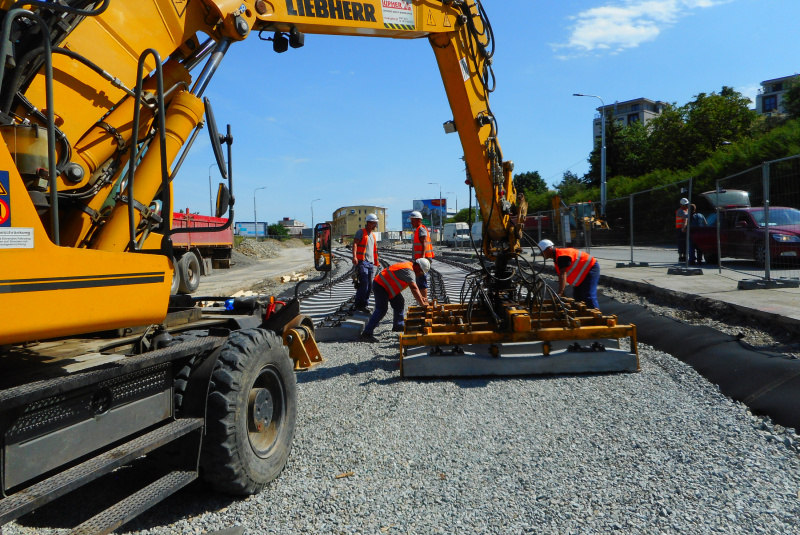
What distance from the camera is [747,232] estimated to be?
11594 mm

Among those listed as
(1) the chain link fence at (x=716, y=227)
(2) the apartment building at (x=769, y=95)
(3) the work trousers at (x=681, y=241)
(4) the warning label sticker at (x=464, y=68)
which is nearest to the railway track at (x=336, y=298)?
(4) the warning label sticker at (x=464, y=68)

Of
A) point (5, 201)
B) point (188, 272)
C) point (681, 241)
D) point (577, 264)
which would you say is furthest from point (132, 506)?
point (681, 241)

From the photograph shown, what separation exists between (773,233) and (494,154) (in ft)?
19.6

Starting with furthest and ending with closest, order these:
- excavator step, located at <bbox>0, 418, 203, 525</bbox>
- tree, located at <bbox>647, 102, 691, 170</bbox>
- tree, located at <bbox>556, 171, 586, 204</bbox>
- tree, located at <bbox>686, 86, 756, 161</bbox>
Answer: tree, located at <bbox>556, 171, 586, 204</bbox> < tree, located at <bbox>647, 102, 691, 170</bbox> < tree, located at <bbox>686, 86, 756, 161</bbox> < excavator step, located at <bbox>0, 418, 203, 525</bbox>

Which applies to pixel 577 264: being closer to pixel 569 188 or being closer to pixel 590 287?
pixel 590 287

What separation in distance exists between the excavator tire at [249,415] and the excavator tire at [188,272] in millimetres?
1727

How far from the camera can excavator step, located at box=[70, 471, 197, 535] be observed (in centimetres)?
235

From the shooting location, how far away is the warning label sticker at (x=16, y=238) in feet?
7.05

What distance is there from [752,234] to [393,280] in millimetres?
7946

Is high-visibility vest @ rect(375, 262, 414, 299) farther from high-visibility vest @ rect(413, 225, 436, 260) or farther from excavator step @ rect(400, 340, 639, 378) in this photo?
high-visibility vest @ rect(413, 225, 436, 260)

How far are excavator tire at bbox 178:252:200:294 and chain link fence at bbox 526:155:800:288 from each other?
7557mm

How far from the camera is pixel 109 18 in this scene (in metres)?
3.20

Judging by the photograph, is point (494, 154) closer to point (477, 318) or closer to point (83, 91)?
point (477, 318)

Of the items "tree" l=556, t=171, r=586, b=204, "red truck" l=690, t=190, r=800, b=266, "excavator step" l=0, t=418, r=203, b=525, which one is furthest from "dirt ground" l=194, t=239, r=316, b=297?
"tree" l=556, t=171, r=586, b=204
